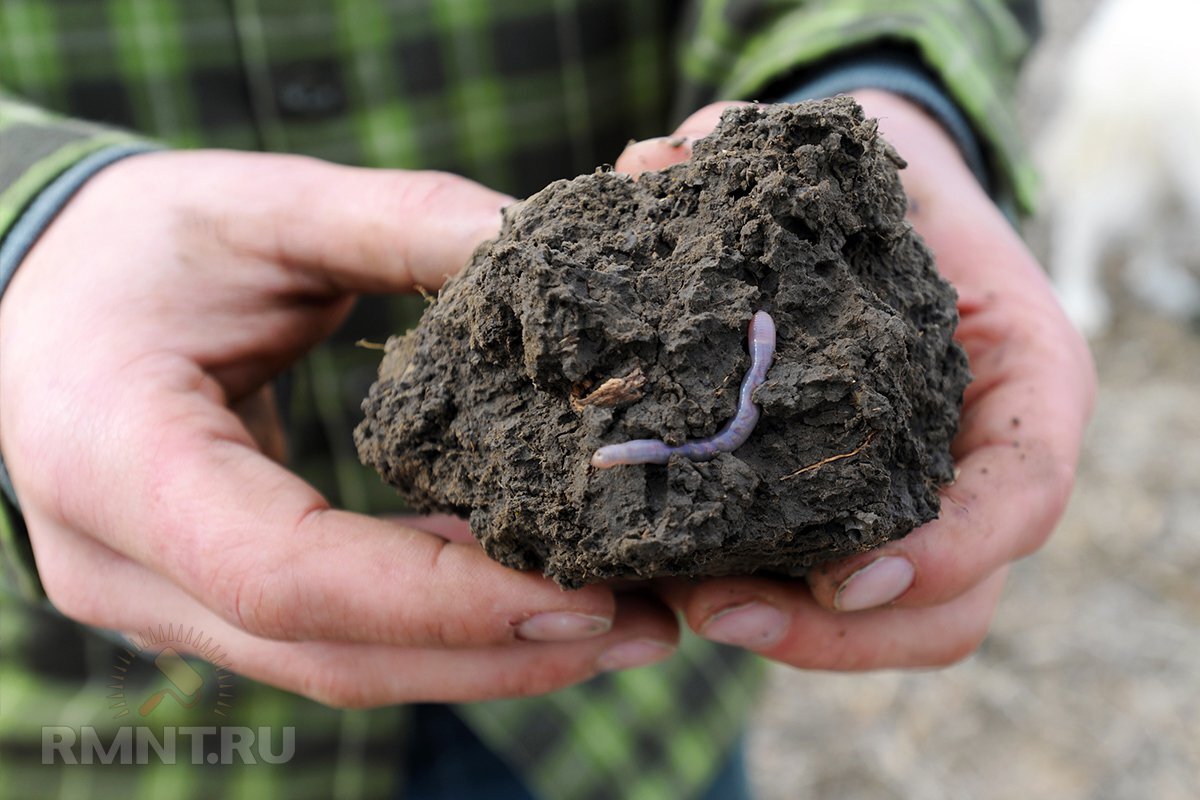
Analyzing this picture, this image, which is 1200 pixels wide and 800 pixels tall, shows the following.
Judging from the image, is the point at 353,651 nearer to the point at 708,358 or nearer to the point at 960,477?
the point at 708,358

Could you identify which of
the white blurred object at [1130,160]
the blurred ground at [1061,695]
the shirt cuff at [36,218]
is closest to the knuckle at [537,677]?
the shirt cuff at [36,218]

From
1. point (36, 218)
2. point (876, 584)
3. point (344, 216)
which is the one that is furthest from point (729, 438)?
point (36, 218)

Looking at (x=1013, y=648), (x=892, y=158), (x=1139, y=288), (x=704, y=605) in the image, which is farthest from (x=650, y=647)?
(x=1139, y=288)

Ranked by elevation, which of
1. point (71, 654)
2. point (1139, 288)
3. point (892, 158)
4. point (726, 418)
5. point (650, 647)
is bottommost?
point (1139, 288)

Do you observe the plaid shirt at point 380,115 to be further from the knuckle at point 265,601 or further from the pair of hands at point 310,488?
the knuckle at point 265,601

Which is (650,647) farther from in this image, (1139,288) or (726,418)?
(1139,288)

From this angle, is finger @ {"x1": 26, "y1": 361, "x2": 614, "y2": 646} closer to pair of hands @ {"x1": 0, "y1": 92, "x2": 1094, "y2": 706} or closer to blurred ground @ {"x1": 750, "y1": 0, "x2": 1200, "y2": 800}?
pair of hands @ {"x1": 0, "y1": 92, "x2": 1094, "y2": 706}

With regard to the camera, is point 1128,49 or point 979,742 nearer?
point 979,742
